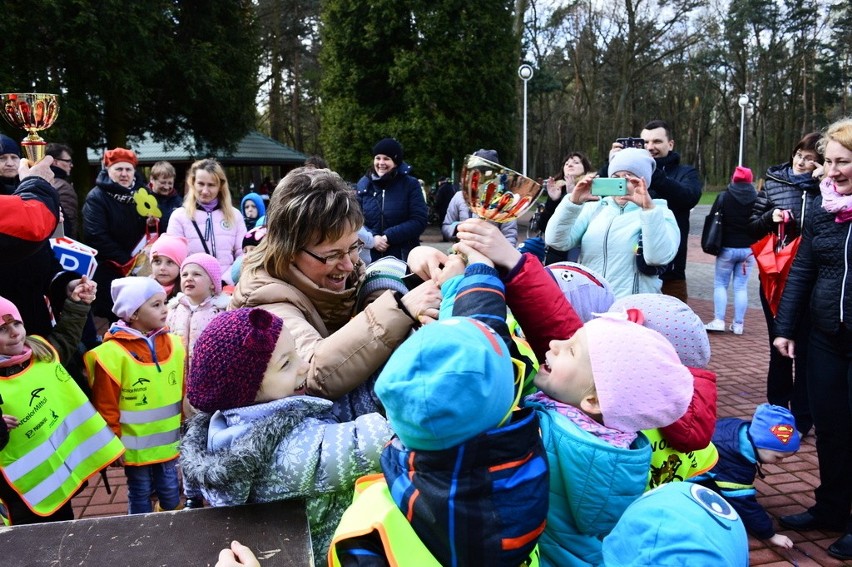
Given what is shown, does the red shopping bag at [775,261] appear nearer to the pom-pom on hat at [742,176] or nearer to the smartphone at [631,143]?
the smartphone at [631,143]

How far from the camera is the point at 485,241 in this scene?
1625 millimetres

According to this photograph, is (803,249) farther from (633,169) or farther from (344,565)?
(344,565)

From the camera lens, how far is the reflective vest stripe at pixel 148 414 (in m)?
3.19

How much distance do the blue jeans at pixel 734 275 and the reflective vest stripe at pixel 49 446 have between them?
21.7ft

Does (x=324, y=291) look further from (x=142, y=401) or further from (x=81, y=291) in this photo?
(x=81, y=291)

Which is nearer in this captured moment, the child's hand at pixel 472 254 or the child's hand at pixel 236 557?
the child's hand at pixel 236 557

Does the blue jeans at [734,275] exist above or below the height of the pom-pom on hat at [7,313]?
below

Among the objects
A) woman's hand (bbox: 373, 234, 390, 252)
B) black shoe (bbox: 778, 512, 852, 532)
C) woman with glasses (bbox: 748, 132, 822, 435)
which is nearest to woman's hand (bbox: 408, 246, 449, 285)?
black shoe (bbox: 778, 512, 852, 532)

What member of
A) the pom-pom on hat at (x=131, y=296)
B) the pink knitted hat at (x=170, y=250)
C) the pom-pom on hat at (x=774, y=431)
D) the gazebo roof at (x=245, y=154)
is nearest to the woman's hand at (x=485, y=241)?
the pom-pom on hat at (x=774, y=431)

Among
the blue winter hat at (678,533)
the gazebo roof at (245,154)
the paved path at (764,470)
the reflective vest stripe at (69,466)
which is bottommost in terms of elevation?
the paved path at (764,470)

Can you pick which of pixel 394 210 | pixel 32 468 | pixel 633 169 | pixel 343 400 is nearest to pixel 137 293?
pixel 32 468

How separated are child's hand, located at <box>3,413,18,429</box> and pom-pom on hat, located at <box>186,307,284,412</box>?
1503mm

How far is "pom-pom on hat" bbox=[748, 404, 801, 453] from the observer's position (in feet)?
9.72

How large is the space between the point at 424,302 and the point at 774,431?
219 centimetres
